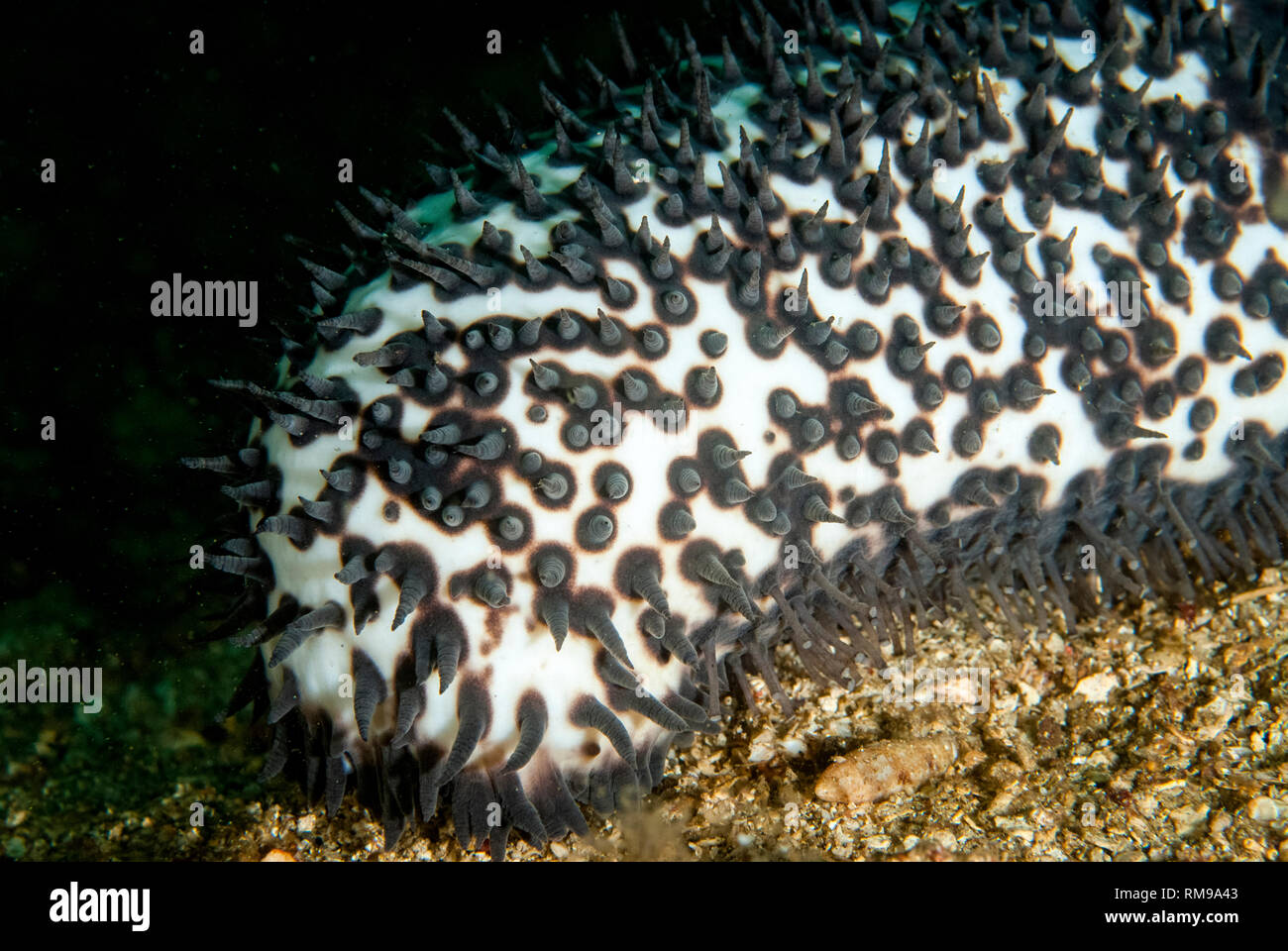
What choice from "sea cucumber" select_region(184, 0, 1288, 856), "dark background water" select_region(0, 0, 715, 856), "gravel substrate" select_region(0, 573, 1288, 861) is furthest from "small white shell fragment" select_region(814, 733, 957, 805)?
"dark background water" select_region(0, 0, 715, 856)

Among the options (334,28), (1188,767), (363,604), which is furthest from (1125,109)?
(334,28)

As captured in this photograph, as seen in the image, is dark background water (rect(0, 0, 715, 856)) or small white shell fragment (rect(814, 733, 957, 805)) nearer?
small white shell fragment (rect(814, 733, 957, 805))

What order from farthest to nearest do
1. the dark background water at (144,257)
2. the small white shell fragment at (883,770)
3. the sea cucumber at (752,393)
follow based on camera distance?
the dark background water at (144,257) < the small white shell fragment at (883,770) < the sea cucumber at (752,393)

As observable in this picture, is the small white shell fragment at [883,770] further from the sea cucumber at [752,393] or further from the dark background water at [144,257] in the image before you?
the dark background water at [144,257]

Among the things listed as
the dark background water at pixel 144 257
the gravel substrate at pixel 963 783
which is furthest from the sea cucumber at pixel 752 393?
the dark background water at pixel 144 257

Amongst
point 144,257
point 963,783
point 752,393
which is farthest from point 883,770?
point 144,257

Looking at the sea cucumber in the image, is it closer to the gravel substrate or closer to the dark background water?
the gravel substrate

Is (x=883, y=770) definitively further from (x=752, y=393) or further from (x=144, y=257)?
(x=144, y=257)
